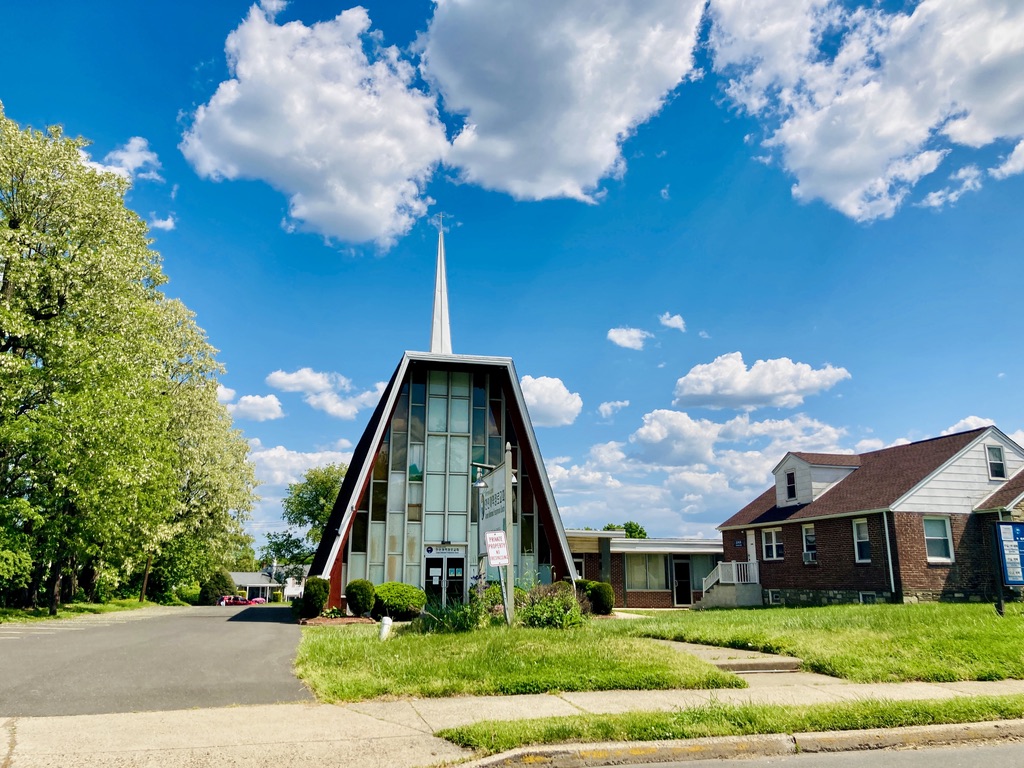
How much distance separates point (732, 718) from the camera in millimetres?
7613

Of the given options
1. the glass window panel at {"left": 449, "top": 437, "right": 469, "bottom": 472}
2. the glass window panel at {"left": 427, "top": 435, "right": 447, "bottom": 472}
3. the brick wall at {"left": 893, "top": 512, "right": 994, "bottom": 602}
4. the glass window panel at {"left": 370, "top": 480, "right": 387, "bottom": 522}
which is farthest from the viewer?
the glass window panel at {"left": 449, "top": 437, "right": 469, "bottom": 472}

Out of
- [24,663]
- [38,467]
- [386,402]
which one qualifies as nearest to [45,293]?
[38,467]

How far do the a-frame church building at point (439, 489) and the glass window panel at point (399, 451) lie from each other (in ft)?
0.12

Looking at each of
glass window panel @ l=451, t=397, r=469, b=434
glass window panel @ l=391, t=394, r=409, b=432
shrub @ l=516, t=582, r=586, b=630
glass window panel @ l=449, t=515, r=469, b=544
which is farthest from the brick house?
glass window panel @ l=391, t=394, r=409, b=432

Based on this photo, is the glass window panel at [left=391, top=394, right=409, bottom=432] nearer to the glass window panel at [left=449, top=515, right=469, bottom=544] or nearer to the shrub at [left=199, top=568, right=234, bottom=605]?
the glass window panel at [left=449, top=515, right=469, bottom=544]

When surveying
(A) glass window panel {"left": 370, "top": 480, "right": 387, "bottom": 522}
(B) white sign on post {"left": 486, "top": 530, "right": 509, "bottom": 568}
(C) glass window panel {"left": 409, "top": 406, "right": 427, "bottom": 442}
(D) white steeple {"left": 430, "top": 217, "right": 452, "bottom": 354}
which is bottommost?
(B) white sign on post {"left": 486, "top": 530, "right": 509, "bottom": 568}

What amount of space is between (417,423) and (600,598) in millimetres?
9166

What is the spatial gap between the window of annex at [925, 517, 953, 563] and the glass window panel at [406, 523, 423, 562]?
58.3ft

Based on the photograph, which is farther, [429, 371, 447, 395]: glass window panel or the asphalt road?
[429, 371, 447, 395]: glass window panel

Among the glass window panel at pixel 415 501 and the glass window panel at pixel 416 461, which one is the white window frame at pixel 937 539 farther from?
the glass window panel at pixel 416 461

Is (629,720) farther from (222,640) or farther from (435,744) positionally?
(222,640)

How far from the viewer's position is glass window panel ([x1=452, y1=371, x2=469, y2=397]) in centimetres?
2769

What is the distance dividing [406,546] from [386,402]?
16.9ft

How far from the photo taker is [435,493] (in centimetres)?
2652
